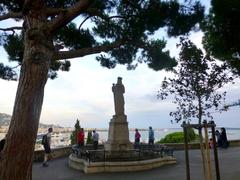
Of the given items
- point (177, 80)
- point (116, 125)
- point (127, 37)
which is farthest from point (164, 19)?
point (116, 125)

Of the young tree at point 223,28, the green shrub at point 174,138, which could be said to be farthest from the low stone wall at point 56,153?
the young tree at point 223,28

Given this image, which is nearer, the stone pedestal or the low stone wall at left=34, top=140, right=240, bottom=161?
the stone pedestal

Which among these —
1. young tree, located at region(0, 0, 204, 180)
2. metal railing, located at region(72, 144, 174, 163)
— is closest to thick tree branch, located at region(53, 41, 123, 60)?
young tree, located at region(0, 0, 204, 180)

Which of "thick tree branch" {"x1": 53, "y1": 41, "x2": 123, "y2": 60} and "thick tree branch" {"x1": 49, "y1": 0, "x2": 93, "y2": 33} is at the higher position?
"thick tree branch" {"x1": 49, "y1": 0, "x2": 93, "y2": 33}

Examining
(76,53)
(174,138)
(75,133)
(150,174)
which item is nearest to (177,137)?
(174,138)

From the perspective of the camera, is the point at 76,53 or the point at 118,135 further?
the point at 118,135

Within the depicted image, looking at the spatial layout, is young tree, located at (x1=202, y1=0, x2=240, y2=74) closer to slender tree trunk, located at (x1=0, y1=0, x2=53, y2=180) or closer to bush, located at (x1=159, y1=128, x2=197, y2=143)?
slender tree trunk, located at (x1=0, y1=0, x2=53, y2=180)

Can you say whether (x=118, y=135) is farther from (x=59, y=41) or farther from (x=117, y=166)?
(x=59, y=41)

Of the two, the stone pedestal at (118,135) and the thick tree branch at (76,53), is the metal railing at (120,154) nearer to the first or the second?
the stone pedestal at (118,135)

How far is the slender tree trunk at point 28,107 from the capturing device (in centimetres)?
635

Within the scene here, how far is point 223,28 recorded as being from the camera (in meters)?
11.2

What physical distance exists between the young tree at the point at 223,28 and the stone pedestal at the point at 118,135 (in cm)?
627

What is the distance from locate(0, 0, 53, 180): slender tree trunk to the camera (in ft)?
20.8

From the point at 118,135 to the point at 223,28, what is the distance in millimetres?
8120
